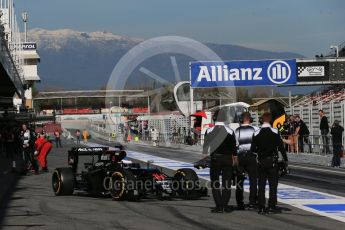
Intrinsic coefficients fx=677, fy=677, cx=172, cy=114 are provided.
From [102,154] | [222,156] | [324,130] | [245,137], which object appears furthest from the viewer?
[324,130]

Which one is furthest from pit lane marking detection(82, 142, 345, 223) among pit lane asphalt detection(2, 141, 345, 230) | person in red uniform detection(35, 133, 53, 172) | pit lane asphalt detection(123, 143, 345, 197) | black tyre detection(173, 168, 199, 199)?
person in red uniform detection(35, 133, 53, 172)

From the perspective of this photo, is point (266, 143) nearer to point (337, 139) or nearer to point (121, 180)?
point (121, 180)

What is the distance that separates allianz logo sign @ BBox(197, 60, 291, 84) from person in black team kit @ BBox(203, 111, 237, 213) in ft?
115

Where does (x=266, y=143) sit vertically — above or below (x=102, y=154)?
above

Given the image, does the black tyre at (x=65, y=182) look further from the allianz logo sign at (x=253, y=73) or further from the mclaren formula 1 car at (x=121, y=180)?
the allianz logo sign at (x=253, y=73)

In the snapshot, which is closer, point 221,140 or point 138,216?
point 138,216

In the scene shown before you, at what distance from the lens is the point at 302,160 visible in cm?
2795

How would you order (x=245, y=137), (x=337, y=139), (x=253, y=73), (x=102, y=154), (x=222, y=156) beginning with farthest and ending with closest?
(x=253, y=73) → (x=337, y=139) → (x=102, y=154) → (x=245, y=137) → (x=222, y=156)

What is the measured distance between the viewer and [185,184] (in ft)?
44.8

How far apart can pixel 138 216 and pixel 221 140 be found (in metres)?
1.90

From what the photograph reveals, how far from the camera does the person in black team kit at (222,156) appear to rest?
11.5 metres

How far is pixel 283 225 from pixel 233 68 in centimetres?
3707

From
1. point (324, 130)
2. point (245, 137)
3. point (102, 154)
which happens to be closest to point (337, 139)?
point (324, 130)

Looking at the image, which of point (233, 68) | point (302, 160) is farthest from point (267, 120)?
point (233, 68)
